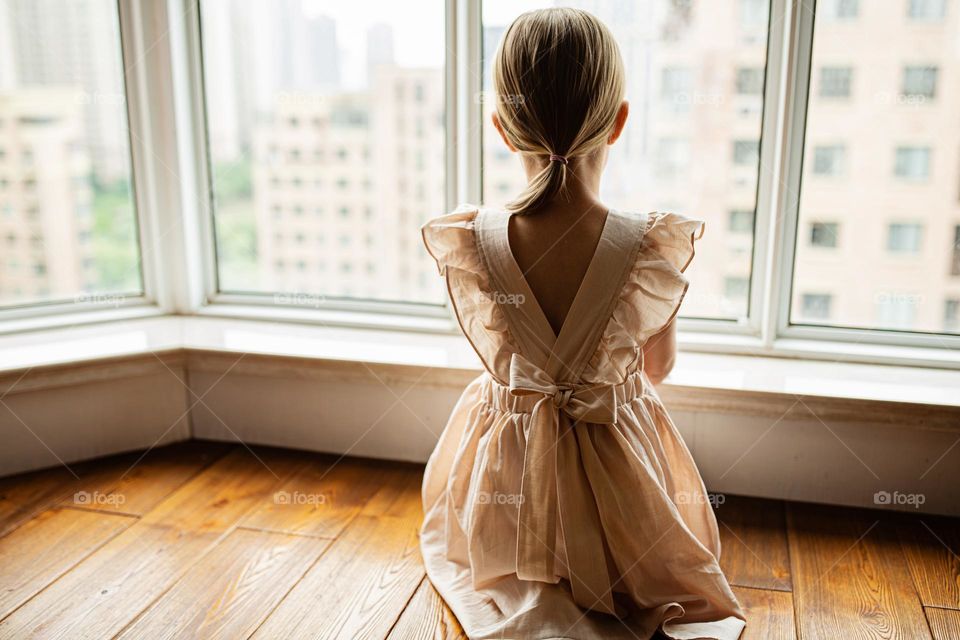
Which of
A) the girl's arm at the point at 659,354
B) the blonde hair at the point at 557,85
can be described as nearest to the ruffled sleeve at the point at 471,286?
the blonde hair at the point at 557,85

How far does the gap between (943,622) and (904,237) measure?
86 cm

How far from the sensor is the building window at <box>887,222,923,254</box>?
5.82 feet

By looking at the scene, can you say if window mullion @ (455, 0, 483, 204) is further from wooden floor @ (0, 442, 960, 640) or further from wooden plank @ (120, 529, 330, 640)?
wooden plank @ (120, 529, 330, 640)

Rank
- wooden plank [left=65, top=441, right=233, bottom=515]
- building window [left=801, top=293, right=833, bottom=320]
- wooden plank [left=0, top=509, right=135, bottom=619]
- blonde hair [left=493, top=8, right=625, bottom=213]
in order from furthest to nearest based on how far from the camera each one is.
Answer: building window [left=801, top=293, right=833, bottom=320], wooden plank [left=65, top=441, right=233, bottom=515], wooden plank [left=0, top=509, right=135, bottom=619], blonde hair [left=493, top=8, right=625, bottom=213]

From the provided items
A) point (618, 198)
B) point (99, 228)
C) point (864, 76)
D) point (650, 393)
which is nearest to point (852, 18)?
point (864, 76)

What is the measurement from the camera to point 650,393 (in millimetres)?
1487

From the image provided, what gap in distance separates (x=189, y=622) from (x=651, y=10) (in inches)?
62.8

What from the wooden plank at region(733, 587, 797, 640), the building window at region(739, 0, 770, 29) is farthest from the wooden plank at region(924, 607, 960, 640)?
the building window at region(739, 0, 770, 29)

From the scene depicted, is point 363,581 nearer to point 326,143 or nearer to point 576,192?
point 576,192

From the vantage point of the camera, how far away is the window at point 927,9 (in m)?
1.66

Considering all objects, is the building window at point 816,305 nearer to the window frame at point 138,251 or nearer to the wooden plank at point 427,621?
the wooden plank at point 427,621

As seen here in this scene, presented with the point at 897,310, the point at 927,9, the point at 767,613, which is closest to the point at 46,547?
the point at 767,613

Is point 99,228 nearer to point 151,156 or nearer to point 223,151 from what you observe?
point 151,156

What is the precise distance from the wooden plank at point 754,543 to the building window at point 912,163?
0.80 metres
